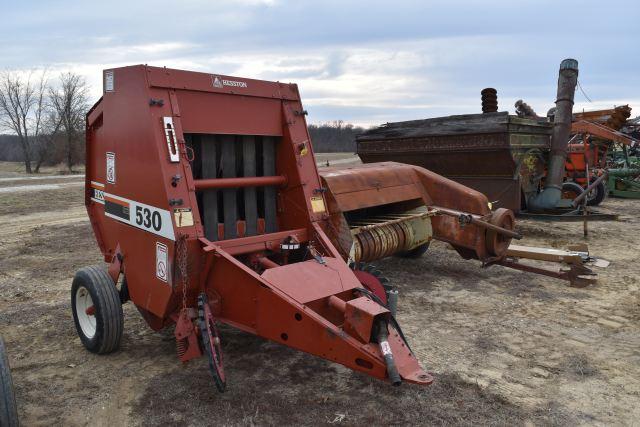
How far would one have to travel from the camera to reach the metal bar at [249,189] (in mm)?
4016

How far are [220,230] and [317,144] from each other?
68108 millimetres

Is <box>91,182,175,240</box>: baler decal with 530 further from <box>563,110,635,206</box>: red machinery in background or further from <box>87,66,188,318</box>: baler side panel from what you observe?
<box>563,110,635,206</box>: red machinery in background

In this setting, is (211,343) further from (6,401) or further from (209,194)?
(209,194)

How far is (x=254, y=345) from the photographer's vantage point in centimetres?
393

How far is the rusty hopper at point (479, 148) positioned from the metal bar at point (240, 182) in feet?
Answer: 15.3

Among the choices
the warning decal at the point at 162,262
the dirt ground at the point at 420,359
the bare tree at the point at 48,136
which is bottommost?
the dirt ground at the point at 420,359

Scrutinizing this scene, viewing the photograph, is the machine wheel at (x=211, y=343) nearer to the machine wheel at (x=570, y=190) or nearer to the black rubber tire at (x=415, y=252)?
the black rubber tire at (x=415, y=252)

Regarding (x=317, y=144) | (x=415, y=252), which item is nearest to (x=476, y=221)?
(x=415, y=252)

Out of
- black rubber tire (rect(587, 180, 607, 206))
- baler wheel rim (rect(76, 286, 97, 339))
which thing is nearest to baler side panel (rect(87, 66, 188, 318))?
baler wheel rim (rect(76, 286, 97, 339))

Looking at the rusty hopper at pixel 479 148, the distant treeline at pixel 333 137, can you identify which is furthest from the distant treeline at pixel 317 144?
the rusty hopper at pixel 479 148

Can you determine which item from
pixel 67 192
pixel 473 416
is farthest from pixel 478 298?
pixel 67 192

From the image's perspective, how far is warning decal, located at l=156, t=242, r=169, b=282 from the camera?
3386 millimetres

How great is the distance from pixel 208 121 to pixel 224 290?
125 cm

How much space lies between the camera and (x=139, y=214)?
362 centimetres
